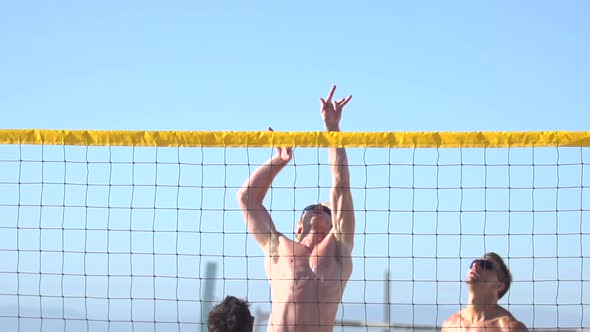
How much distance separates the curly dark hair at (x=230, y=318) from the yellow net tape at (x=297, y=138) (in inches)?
68.5

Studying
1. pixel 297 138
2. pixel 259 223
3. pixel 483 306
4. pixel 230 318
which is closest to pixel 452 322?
pixel 483 306

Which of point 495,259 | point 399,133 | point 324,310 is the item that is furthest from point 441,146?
point 324,310

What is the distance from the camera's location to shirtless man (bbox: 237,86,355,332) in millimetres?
7633

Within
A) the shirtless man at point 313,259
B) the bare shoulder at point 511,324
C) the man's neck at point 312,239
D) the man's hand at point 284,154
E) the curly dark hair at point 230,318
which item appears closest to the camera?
the curly dark hair at point 230,318

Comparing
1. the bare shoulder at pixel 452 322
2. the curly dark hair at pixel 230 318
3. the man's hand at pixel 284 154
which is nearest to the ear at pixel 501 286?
the bare shoulder at pixel 452 322

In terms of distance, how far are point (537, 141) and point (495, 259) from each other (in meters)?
0.80

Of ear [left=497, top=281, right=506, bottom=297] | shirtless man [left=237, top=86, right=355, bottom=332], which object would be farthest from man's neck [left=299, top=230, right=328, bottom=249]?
ear [left=497, top=281, right=506, bottom=297]

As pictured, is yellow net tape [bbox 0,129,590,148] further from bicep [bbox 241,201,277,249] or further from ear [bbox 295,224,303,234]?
ear [bbox 295,224,303,234]

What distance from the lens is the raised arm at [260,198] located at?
7949mm

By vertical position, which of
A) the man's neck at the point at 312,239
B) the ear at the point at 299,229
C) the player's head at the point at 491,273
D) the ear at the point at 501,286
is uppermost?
the ear at the point at 299,229

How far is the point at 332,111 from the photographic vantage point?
8086mm

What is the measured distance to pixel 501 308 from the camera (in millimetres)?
7742

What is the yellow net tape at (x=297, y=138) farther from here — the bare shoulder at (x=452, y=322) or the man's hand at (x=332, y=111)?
the bare shoulder at (x=452, y=322)

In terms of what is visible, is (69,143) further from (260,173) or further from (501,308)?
(501,308)
